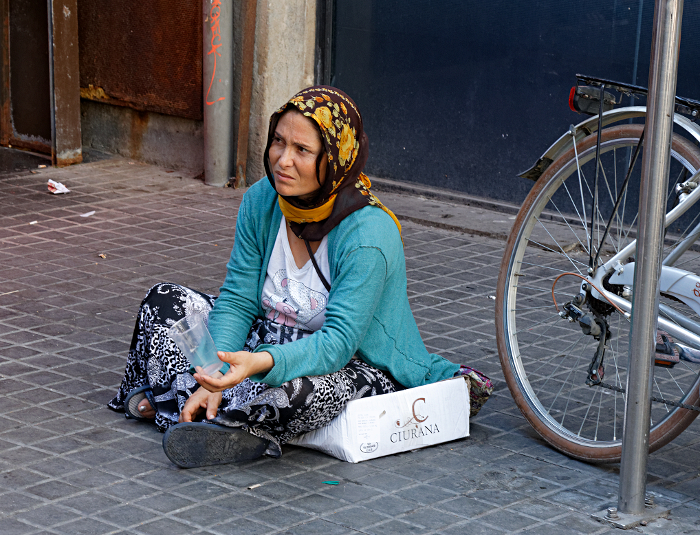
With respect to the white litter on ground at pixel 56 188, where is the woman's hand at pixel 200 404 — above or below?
above

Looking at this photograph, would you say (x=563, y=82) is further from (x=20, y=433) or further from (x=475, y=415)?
(x=20, y=433)

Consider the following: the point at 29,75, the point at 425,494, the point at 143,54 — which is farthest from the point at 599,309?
the point at 29,75

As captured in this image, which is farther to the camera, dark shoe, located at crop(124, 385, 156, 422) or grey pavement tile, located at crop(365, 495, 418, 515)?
dark shoe, located at crop(124, 385, 156, 422)

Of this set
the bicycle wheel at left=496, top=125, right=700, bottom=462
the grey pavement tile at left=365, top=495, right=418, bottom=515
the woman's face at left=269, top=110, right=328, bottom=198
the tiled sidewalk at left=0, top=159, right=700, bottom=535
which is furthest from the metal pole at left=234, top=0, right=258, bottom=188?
the grey pavement tile at left=365, top=495, right=418, bottom=515

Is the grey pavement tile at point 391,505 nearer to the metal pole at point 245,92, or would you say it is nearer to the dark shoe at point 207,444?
the dark shoe at point 207,444

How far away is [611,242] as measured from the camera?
3816mm

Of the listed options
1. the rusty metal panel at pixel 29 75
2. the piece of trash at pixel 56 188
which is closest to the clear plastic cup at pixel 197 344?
the piece of trash at pixel 56 188

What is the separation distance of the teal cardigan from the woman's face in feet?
0.66

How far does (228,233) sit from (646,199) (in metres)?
3.71

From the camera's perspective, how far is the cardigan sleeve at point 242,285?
3.62 meters

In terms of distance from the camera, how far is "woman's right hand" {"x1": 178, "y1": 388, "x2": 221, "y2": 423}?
3.31 m

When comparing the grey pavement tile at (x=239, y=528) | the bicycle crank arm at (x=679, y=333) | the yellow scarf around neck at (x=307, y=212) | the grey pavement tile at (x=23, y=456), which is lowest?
the grey pavement tile at (x=23, y=456)

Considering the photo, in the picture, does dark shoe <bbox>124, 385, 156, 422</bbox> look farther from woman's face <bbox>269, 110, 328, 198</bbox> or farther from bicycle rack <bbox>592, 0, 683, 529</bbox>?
bicycle rack <bbox>592, 0, 683, 529</bbox>

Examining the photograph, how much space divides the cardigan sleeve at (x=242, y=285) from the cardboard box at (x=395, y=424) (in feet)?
1.44
